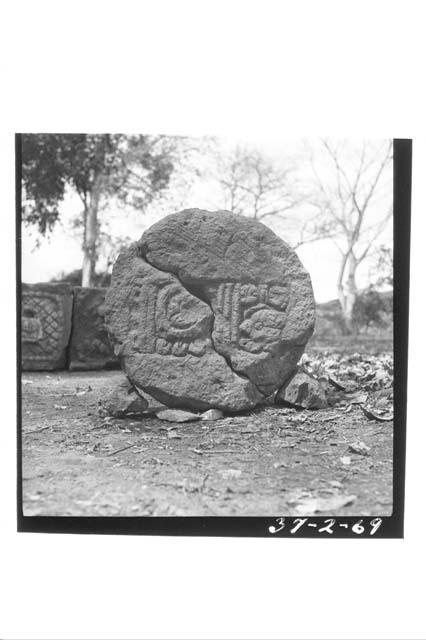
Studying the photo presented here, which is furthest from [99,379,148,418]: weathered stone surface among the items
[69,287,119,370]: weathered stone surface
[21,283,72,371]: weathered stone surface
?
[69,287,119,370]: weathered stone surface

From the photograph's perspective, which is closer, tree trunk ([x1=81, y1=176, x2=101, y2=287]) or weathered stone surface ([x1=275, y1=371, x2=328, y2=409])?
weathered stone surface ([x1=275, y1=371, x2=328, y2=409])

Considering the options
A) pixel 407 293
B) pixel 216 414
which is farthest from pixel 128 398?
pixel 407 293

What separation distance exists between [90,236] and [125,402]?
315cm

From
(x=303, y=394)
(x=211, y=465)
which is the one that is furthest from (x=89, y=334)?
(x=211, y=465)

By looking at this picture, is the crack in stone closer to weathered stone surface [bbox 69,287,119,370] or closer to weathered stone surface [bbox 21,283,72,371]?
weathered stone surface [bbox 21,283,72,371]

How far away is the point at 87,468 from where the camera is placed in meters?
3.64

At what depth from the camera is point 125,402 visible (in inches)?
166

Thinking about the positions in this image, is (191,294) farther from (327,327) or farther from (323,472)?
(327,327)

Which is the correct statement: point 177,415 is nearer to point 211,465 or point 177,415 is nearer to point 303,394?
point 211,465

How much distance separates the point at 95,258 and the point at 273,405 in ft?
11.3

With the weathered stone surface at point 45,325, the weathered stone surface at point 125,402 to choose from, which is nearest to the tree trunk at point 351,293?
the weathered stone surface at point 45,325

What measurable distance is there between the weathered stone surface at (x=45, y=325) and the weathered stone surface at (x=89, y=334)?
0.12 m

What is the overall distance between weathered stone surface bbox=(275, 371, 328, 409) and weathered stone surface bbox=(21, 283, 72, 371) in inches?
116

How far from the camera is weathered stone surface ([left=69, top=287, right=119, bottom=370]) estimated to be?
6.53m
